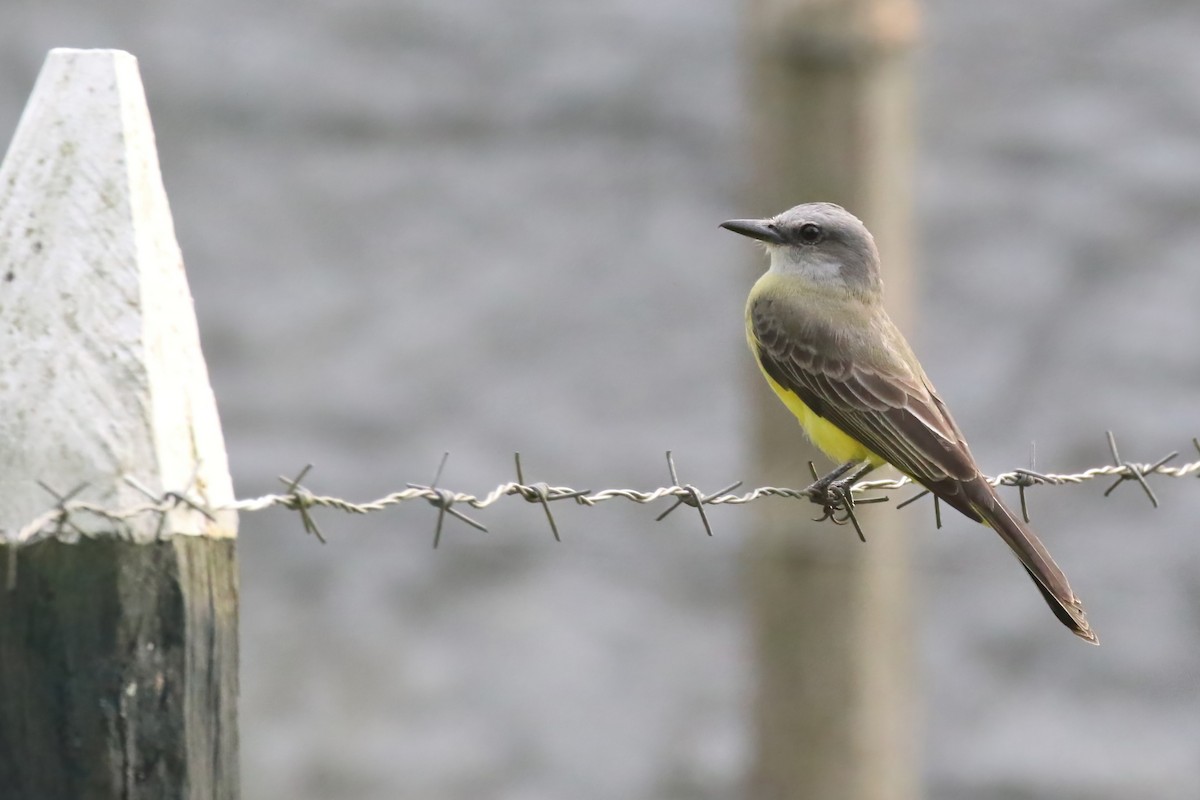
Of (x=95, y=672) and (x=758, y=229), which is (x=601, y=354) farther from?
(x=95, y=672)

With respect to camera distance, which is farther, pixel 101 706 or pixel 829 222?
pixel 829 222

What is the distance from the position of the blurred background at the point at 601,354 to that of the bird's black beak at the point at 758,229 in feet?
9.49

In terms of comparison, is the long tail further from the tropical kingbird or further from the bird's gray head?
the bird's gray head

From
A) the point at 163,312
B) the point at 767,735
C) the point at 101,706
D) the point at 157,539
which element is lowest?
the point at 767,735

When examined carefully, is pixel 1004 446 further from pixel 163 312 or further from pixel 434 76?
pixel 163 312

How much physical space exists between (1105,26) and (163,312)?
6.86 metres

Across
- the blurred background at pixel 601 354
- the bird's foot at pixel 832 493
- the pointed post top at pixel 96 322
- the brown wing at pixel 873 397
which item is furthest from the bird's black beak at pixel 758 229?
the blurred background at pixel 601 354

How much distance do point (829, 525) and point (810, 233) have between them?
114 centimetres

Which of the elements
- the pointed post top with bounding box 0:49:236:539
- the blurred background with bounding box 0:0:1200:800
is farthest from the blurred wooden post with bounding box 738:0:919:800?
the pointed post top with bounding box 0:49:236:539

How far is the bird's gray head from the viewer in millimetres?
5137

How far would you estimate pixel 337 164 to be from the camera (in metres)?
8.66

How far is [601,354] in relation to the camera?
8.45 metres

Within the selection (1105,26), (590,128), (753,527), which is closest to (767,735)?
(753,527)

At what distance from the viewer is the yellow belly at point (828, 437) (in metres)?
4.81
